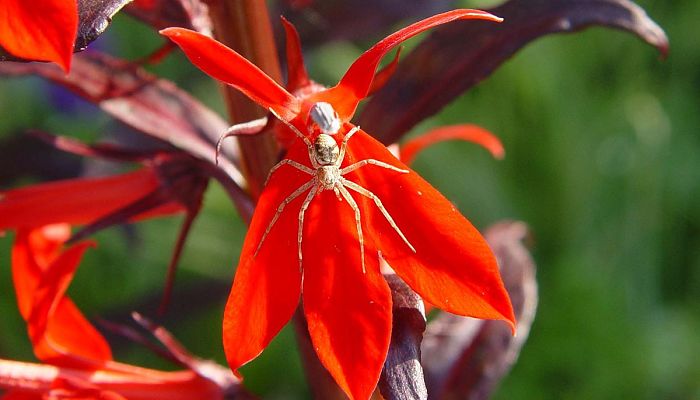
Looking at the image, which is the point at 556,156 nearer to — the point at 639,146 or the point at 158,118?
the point at 639,146

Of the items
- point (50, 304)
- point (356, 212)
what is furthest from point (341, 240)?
point (50, 304)

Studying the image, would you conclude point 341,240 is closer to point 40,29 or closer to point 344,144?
point 344,144

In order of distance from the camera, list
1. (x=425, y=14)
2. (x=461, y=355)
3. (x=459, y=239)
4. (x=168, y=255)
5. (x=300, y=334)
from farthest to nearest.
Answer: (x=168, y=255) < (x=425, y=14) < (x=461, y=355) < (x=300, y=334) < (x=459, y=239)

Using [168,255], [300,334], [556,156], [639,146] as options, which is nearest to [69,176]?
[168,255]

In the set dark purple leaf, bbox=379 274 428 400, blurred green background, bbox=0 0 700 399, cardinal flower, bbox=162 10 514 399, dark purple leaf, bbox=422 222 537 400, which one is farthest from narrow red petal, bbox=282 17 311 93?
blurred green background, bbox=0 0 700 399

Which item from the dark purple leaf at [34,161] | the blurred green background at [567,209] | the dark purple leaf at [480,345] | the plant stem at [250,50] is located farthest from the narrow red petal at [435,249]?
the blurred green background at [567,209]

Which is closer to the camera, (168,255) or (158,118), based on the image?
(158,118)

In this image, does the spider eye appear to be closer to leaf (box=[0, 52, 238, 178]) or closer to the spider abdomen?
the spider abdomen
